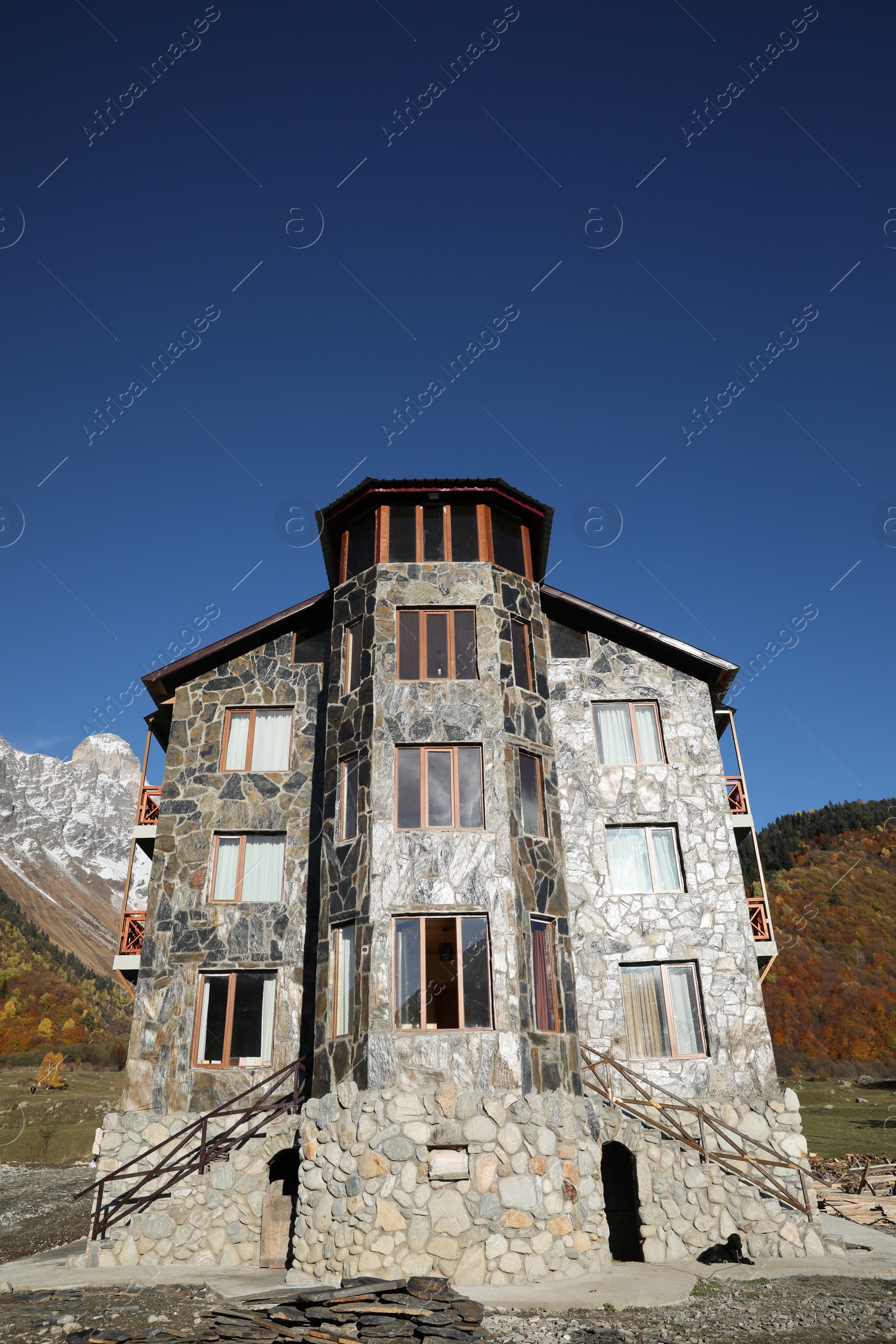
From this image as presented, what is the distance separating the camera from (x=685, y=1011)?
19.2 m

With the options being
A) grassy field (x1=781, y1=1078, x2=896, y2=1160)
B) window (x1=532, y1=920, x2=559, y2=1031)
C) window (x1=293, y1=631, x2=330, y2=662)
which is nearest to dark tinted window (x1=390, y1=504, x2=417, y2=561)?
window (x1=293, y1=631, x2=330, y2=662)

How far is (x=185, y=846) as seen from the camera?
20.7 metres

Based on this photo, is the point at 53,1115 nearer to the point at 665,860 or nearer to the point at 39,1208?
the point at 39,1208

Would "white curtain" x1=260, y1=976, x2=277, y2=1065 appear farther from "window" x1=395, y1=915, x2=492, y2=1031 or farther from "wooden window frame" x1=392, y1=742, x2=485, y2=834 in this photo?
"wooden window frame" x1=392, y1=742, x2=485, y2=834

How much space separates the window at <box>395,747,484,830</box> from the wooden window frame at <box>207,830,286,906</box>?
4.11 metres

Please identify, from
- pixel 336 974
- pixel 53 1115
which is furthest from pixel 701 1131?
pixel 53 1115

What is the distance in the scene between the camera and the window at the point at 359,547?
21.0 meters

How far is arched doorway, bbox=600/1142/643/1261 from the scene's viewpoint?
63.9 ft

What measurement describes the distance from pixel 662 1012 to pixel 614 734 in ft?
21.3

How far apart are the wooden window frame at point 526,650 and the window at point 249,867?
22.1 ft

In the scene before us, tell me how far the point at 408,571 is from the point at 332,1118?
11381 mm

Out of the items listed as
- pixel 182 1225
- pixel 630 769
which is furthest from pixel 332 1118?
pixel 630 769

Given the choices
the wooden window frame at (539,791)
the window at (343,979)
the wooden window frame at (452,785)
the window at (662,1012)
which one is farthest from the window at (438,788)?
the window at (662,1012)

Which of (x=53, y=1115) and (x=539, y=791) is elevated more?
(x=539, y=791)
